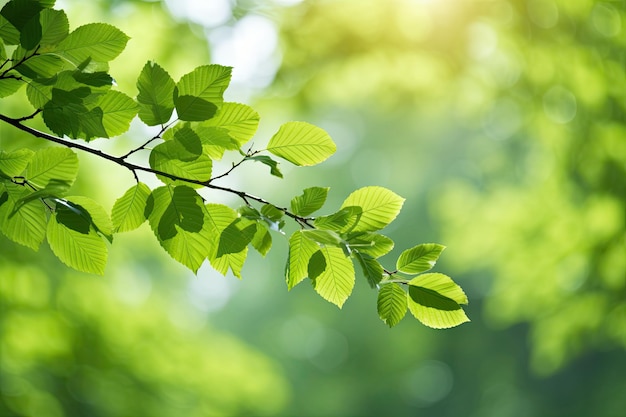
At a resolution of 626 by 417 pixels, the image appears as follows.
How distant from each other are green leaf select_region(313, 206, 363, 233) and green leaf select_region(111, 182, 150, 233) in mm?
253

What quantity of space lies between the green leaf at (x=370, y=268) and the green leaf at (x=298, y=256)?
8 cm

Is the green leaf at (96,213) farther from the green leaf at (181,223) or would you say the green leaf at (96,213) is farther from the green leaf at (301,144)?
→ the green leaf at (301,144)

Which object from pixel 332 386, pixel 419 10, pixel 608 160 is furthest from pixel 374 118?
pixel 608 160

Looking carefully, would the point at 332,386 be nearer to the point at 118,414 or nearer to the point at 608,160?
the point at 118,414

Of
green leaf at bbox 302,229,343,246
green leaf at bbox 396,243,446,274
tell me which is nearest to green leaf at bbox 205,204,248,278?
green leaf at bbox 302,229,343,246

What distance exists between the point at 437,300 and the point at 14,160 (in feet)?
2.12

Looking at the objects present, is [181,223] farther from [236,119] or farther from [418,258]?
[418,258]

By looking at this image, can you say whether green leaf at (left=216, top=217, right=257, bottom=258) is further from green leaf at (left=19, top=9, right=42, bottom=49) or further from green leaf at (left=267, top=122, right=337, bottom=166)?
green leaf at (left=19, top=9, right=42, bottom=49)

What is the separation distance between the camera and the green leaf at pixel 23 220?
2.81 feet

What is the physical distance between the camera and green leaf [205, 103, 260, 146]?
0.85 meters

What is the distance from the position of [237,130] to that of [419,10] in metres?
4.02

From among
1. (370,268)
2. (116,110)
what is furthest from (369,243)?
(116,110)

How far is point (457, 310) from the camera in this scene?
2.73 ft

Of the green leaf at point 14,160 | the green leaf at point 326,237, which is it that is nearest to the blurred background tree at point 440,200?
the green leaf at point 14,160
